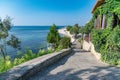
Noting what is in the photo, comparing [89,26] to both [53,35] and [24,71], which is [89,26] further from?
[24,71]

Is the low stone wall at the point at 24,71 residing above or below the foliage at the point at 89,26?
below

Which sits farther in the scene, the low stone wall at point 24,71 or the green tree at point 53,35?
the green tree at point 53,35

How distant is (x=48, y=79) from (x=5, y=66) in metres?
3.43

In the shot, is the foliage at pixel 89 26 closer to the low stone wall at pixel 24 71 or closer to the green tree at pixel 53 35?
the green tree at pixel 53 35

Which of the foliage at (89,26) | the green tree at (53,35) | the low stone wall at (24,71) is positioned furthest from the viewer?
the green tree at (53,35)

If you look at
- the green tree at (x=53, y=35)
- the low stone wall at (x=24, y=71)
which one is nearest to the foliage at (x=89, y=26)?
the green tree at (x=53, y=35)

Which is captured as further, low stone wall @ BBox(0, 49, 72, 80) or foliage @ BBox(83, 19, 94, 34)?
foliage @ BBox(83, 19, 94, 34)

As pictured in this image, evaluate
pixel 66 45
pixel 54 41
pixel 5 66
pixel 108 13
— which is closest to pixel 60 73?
pixel 5 66

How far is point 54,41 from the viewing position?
A: 30906 mm

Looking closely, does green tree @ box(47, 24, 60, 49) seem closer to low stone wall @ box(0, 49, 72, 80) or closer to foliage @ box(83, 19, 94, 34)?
foliage @ box(83, 19, 94, 34)

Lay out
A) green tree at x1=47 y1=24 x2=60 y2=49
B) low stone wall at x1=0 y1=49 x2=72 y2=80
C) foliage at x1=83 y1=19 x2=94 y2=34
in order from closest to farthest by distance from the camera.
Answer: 1. low stone wall at x1=0 y1=49 x2=72 y2=80
2. foliage at x1=83 y1=19 x2=94 y2=34
3. green tree at x1=47 y1=24 x2=60 y2=49

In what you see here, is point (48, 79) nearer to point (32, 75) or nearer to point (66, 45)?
point (32, 75)

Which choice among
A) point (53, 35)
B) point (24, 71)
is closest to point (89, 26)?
point (53, 35)

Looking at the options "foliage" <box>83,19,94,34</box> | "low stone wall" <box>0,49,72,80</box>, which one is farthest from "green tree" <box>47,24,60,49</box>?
"low stone wall" <box>0,49,72,80</box>
